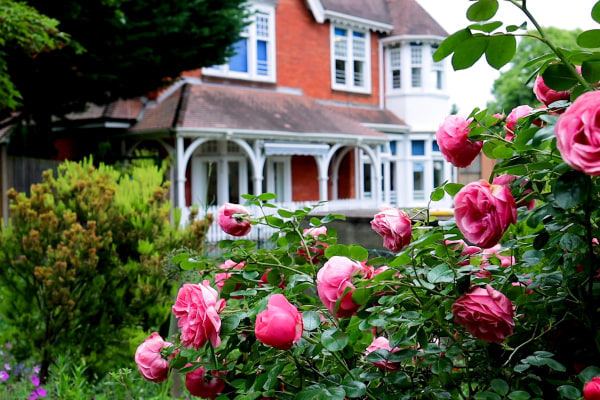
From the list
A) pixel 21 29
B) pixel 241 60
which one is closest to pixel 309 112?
pixel 241 60

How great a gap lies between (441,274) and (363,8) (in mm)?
22458

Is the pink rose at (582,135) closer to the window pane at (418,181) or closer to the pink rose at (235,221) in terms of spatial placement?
the pink rose at (235,221)

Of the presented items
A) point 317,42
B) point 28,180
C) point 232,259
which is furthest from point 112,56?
point 232,259

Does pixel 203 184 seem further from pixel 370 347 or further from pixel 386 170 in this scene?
pixel 370 347

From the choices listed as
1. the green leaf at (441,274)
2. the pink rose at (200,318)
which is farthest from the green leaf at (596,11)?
the pink rose at (200,318)

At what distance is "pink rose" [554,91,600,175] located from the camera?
898mm

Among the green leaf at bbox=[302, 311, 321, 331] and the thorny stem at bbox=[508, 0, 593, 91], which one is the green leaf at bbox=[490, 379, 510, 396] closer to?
the green leaf at bbox=[302, 311, 321, 331]

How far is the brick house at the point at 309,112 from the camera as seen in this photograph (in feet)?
53.4

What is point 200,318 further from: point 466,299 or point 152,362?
point 466,299

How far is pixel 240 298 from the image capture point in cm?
185

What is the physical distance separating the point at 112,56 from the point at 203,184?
250 inches

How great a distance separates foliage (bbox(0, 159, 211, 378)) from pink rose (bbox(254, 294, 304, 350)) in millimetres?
3402

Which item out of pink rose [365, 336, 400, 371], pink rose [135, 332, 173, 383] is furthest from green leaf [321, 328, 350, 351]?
pink rose [135, 332, 173, 383]

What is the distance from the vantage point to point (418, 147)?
2358cm
